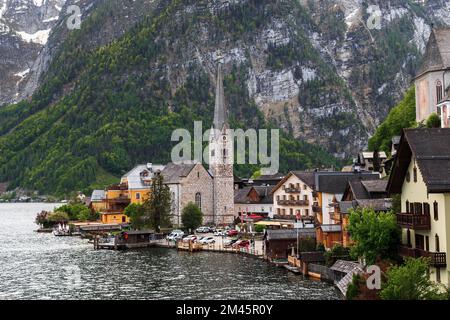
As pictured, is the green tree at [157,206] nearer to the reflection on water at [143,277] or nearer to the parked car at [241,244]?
the reflection on water at [143,277]

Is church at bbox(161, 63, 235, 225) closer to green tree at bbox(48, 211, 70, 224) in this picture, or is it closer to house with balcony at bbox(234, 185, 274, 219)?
house with balcony at bbox(234, 185, 274, 219)

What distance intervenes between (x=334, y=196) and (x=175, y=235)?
33714 millimetres

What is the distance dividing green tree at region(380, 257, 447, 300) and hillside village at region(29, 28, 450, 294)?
3.99 m

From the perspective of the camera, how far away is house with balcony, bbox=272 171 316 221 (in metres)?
109

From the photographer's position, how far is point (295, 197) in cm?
11338

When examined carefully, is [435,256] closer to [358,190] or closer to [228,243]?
[358,190]

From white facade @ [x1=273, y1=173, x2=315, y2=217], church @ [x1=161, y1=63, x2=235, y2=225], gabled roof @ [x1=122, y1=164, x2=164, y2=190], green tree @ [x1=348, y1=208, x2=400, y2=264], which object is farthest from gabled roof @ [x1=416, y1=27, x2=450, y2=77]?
Result: gabled roof @ [x1=122, y1=164, x2=164, y2=190]

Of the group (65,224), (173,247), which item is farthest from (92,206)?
(173,247)

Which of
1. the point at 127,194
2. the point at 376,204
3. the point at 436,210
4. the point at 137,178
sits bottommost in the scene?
the point at 436,210

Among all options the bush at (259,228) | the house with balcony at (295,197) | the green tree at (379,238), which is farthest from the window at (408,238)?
the bush at (259,228)

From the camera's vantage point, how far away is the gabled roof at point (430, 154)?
3997 cm

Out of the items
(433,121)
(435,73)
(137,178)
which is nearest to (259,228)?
(433,121)

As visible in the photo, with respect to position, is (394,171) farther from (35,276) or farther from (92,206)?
(92,206)

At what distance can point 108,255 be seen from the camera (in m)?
91.6
